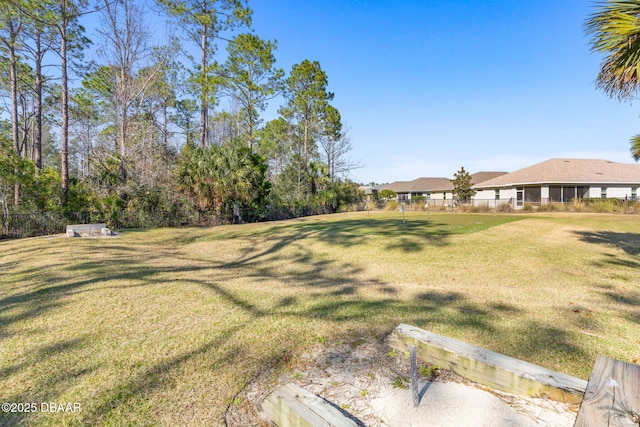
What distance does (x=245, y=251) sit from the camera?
801 centimetres

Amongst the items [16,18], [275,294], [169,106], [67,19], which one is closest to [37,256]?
[275,294]

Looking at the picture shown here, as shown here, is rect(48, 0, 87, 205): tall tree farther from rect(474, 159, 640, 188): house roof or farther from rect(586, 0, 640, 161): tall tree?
rect(474, 159, 640, 188): house roof

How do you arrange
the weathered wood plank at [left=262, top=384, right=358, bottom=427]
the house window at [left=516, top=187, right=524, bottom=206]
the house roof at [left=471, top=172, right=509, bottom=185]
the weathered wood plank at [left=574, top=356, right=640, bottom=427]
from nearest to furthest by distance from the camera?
the weathered wood plank at [left=574, top=356, right=640, bottom=427] < the weathered wood plank at [left=262, top=384, right=358, bottom=427] < the house window at [left=516, top=187, right=524, bottom=206] < the house roof at [left=471, top=172, right=509, bottom=185]

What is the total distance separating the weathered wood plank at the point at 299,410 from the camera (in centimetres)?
162

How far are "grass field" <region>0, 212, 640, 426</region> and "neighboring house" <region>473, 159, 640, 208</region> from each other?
53.3 ft

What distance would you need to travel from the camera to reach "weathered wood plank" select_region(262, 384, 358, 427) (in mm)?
Answer: 1620

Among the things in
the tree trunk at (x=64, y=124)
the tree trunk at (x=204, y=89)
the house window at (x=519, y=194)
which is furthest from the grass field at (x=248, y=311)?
the house window at (x=519, y=194)

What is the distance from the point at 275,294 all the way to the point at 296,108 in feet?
86.7

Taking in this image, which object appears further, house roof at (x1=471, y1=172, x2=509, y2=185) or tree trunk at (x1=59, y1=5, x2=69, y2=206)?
house roof at (x1=471, y1=172, x2=509, y2=185)

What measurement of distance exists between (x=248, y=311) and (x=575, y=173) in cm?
2763

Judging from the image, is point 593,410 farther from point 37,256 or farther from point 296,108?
point 296,108

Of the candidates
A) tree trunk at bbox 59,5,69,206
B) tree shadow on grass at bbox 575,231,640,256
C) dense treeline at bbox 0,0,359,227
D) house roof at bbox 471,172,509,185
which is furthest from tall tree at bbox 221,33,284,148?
house roof at bbox 471,172,509,185

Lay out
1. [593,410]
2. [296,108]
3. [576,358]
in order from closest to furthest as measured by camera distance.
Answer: [593,410], [576,358], [296,108]

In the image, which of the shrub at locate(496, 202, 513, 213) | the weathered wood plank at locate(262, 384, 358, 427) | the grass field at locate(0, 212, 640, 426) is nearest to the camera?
the weathered wood plank at locate(262, 384, 358, 427)
